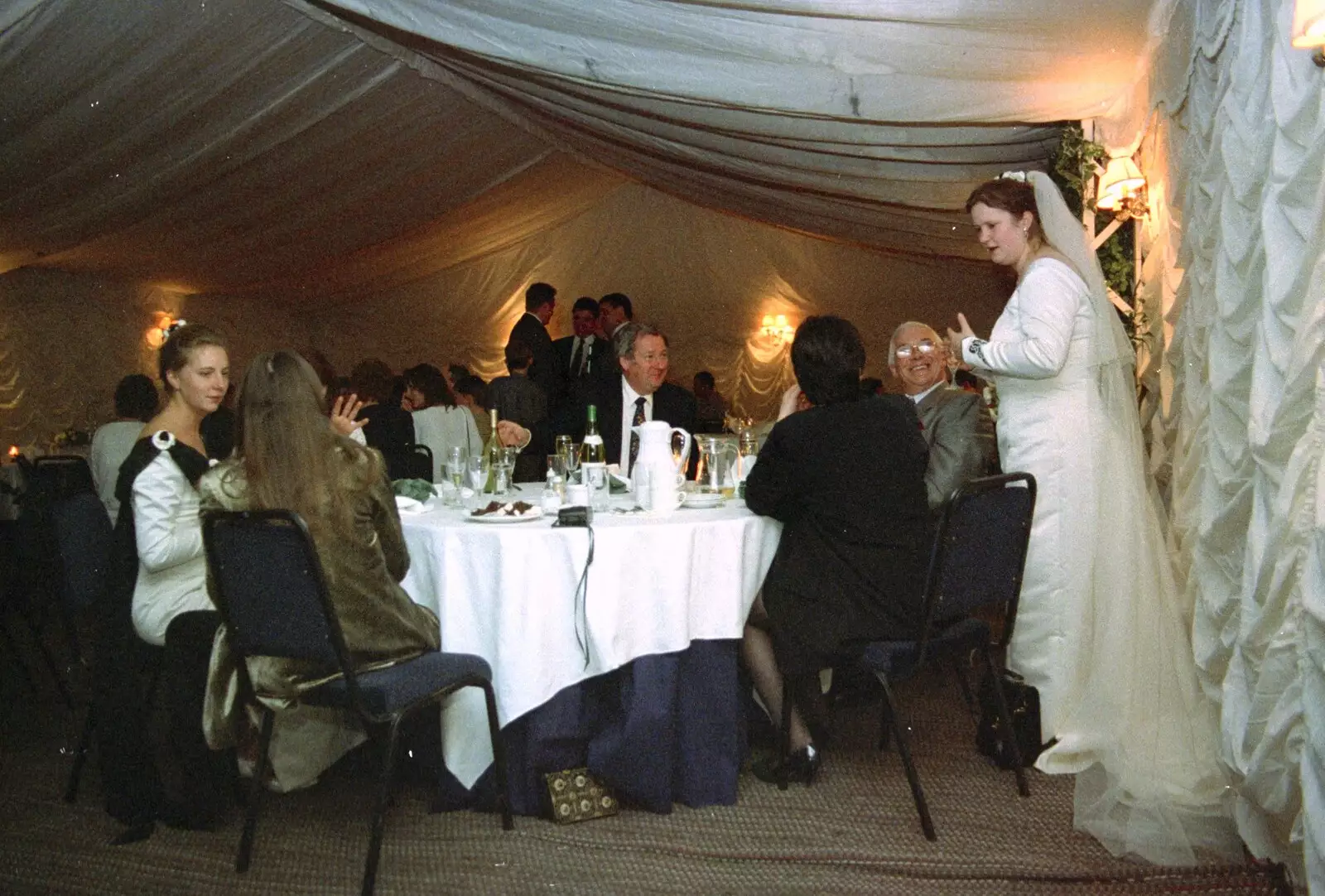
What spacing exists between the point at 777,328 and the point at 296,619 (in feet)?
30.0

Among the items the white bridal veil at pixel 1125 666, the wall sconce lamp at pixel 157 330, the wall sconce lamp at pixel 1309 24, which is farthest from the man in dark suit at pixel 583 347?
the wall sconce lamp at pixel 157 330

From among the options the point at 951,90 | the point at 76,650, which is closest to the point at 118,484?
the point at 76,650

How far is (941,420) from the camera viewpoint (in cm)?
329

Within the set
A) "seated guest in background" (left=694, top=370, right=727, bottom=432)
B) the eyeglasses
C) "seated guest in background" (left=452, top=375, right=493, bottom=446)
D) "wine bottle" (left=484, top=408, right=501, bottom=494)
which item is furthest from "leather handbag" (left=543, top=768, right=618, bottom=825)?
"seated guest in background" (left=694, top=370, right=727, bottom=432)

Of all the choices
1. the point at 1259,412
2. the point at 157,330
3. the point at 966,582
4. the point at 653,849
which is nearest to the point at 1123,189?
the point at 1259,412

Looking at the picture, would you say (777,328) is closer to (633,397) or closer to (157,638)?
(633,397)

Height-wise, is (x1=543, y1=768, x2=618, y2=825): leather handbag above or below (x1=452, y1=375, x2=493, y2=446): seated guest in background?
below

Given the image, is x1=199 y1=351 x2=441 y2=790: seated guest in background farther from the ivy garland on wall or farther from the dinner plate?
the ivy garland on wall

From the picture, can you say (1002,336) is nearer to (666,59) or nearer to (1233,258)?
(1233,258)

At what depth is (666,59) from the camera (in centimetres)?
381

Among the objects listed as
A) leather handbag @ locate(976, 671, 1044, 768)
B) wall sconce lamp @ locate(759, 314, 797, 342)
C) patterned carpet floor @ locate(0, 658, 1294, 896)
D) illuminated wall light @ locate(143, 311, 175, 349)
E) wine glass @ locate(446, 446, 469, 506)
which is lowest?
patterned carpet floor @ locate(0, 658, 1294, 896)

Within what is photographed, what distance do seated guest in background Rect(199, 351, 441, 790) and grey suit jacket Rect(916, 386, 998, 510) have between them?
1.63 metres

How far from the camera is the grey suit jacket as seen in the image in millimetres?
3195

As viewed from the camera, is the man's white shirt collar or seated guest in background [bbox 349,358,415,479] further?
seated guest in background [bbox 349,358,415,479]
